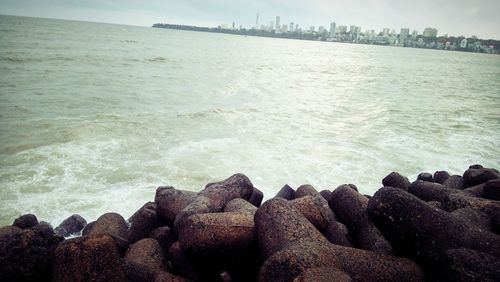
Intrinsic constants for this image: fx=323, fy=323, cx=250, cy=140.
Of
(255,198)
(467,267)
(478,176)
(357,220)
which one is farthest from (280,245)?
(478,176)

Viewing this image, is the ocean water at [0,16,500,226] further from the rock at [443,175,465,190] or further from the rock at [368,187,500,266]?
the rock at [368,187,500,266]

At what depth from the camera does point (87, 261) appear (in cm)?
330

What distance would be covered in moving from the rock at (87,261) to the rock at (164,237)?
4.63 ft

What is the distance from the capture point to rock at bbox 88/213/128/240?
5.33m

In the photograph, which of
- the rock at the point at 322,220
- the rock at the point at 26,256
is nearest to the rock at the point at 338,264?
the rock at the point at 322,220

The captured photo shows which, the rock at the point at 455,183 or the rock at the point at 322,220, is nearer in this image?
the rock at the point at 322,220

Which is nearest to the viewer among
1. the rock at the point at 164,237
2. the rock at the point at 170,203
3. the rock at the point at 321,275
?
the rock at the point at 321,275

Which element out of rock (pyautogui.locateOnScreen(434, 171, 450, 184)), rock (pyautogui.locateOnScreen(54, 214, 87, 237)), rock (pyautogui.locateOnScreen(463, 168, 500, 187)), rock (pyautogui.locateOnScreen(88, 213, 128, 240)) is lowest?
rock (pyautogui.locateOnScreen(54, 214, 87, 237))

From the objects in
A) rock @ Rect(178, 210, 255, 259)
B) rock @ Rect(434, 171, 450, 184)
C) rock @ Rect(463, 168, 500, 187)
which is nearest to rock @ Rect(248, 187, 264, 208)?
rock @ Rect(178, 210, 255, 259)

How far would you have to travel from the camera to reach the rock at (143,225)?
5308mm

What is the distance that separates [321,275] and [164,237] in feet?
9.76

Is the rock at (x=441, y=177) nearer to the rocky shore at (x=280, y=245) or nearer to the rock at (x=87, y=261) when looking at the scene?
the rocky shore at (x=280, y=245)

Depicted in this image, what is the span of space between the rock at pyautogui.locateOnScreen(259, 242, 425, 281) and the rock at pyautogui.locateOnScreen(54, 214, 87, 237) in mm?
4957

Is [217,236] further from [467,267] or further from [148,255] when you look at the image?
[467,267]
